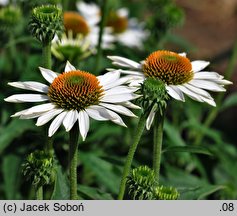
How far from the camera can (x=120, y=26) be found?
3.17 meters

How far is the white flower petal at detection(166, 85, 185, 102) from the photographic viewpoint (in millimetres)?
1453

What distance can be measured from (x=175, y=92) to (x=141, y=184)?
0.26m

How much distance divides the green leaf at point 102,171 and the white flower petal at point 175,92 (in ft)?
1.86

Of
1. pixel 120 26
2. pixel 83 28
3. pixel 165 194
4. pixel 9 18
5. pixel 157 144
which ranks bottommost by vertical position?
pixel 165 194

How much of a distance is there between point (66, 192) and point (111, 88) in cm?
28

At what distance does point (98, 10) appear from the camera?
3.14 metres

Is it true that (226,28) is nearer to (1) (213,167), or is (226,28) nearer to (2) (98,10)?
(2) (98,10)

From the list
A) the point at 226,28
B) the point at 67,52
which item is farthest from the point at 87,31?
the point at 226,28

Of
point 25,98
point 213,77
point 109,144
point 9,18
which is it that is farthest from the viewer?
point 109,144

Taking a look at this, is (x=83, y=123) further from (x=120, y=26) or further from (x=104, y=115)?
(x=120, y=26)

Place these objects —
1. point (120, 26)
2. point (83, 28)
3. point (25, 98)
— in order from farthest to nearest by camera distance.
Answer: point (120, 26) < point (83, 28) < point (25, 98)

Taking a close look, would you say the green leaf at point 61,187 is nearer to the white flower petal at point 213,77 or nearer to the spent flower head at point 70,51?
the white flower petal at point 213,77

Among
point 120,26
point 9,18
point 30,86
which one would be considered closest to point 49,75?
point 30,86
